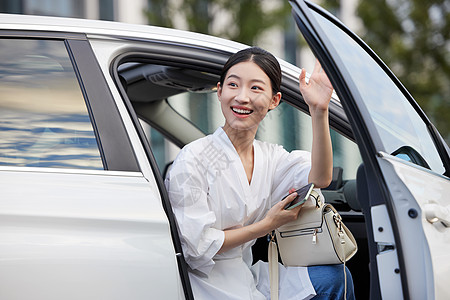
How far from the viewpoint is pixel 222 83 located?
1902 mm

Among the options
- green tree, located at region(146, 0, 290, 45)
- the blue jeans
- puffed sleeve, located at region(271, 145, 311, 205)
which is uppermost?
green tree, located at region(146, 0, 290, 45)

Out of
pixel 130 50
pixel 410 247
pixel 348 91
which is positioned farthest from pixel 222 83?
pixel 410 247

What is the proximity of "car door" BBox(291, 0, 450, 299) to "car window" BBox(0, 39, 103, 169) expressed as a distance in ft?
2.25

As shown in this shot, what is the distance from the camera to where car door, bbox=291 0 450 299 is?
4.51 feet

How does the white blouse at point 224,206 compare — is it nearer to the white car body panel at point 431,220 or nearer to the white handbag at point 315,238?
the white handbag at point 315,238

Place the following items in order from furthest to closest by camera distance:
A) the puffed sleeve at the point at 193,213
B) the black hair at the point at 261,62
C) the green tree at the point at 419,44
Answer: the green tree at the point at 419,44
the black hair at the point at 261,62
the puffed sleeve at the point at 193,213

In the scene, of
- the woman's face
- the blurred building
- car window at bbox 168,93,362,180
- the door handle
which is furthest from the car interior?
the blurred building

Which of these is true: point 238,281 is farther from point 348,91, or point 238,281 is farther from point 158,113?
point 158,113

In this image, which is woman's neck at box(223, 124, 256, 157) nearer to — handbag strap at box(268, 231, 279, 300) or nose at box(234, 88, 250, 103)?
nose at box(234, 88, 250, 103)

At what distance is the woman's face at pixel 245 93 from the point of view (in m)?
1.83

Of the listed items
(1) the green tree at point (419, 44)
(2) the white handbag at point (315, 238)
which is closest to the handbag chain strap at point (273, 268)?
(2) the white handbag at point (315, 238)

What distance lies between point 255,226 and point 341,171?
0.72 meters

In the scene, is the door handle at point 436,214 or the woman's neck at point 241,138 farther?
the woman's neck at point 241,138

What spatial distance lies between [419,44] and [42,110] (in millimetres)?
8643
